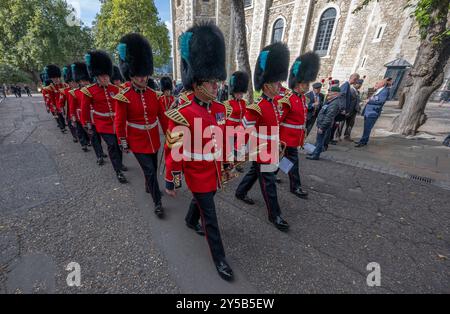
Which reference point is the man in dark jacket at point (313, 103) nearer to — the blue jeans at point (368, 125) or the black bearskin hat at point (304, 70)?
the blue jeans at point (368, 125)

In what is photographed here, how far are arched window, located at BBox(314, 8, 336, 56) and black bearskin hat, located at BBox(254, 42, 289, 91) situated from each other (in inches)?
783

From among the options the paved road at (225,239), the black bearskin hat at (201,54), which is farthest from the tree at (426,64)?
the black bearskin hat at (201,54)

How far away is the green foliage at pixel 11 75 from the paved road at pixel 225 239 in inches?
1397

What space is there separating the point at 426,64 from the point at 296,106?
7303 mm

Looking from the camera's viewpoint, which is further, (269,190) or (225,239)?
(269,190)

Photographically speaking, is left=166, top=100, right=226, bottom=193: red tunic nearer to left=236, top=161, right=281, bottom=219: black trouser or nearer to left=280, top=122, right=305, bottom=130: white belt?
left=236, top=161, right=281, bottom=219: black trouser

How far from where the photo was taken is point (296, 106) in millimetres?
3424

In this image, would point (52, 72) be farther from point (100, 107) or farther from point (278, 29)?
point (278, 29)

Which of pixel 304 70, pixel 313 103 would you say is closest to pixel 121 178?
pixel 304 70

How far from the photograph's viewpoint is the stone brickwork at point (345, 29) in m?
16.0

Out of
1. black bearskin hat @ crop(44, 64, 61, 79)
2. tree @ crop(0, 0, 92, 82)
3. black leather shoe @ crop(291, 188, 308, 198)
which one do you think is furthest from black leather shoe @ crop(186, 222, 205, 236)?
tree @ crop(0, 0, 92, 82)

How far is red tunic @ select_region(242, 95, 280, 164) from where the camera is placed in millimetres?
2838
